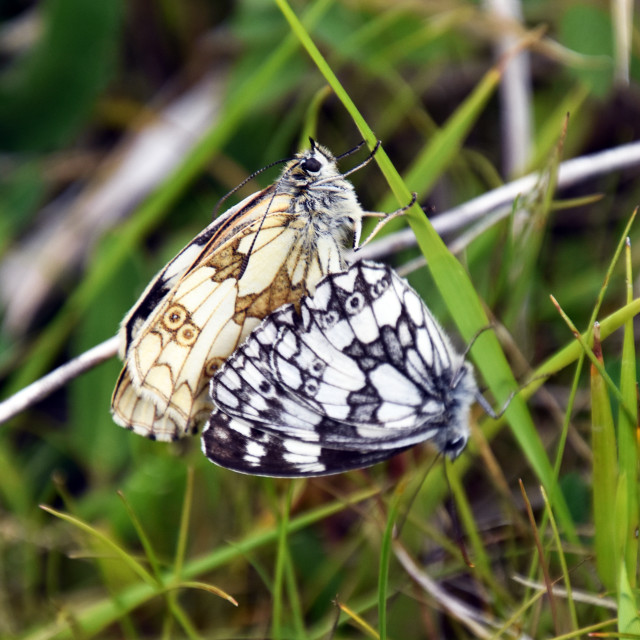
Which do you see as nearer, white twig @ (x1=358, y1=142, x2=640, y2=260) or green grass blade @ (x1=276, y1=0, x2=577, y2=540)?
green grass blade @ (x1=276, y1=0, x2=577, y2=540)

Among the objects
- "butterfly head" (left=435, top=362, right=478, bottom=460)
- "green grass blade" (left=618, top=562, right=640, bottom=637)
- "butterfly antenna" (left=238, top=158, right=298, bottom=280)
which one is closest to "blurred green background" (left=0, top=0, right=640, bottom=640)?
"green grass blade" (left=618, top=562, right=640, bottom=637)

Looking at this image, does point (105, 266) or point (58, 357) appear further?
point (58, 357)

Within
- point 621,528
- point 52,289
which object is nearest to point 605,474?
point 621,528

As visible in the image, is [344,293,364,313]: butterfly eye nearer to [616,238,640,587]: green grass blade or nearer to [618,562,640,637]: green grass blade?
[616,238,640,587]: green grass blade

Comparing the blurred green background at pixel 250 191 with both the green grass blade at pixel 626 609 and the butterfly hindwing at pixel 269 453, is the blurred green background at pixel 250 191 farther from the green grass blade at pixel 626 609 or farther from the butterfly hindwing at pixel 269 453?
the butterfly hindwing at pixel 269 453

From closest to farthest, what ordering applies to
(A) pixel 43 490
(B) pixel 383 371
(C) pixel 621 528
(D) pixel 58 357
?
(C) pixel 621 528 → (B) pixel 383 371 → (A) pixel 43 490 → (D) pixel 58 357

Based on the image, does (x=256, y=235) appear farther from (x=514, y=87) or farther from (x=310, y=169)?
(x=514, y=87)

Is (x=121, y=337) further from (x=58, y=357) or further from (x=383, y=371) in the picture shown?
(x=58, y=357)

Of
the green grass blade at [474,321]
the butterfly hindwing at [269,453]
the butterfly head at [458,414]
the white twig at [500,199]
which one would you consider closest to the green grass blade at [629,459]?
the green grass blade at [474,321]

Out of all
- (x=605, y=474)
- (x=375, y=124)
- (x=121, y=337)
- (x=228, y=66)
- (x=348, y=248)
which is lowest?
(x=605, y=474)
